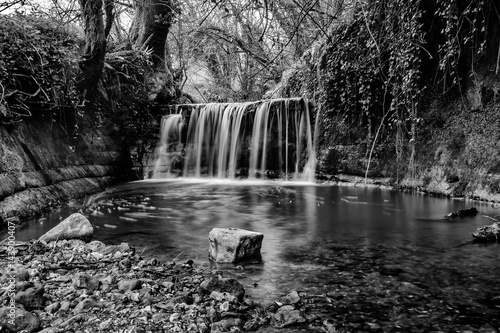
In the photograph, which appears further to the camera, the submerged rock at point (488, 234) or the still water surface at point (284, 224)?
the submerged rock at point (488, 234)

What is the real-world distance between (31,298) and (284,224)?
336 centimetres

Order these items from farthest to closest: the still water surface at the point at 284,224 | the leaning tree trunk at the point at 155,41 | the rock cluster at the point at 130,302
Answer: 1. the leaning tree trunk at the point at 155,41
2. the still water surface at the point at 284,224
3. the rock cluster at the point at 130,302

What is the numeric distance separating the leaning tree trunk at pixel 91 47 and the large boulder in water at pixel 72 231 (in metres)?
3.94

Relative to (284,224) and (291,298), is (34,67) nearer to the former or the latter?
(284,224)

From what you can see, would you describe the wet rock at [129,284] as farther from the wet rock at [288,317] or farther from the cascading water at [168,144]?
the cascading water at [168,144]

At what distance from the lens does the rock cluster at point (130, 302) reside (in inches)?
77.2

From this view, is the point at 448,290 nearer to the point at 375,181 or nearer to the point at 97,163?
the point at 375,181

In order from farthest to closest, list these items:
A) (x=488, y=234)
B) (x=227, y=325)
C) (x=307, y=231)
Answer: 1. (x=307, y=231)
2. (x=488, y=234)
3. (x=227, y=325)

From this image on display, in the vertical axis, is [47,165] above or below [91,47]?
below

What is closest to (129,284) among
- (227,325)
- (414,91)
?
(227,325)

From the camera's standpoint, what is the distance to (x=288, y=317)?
7.00ft

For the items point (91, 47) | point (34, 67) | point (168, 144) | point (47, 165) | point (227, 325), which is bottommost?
point (227, 325)

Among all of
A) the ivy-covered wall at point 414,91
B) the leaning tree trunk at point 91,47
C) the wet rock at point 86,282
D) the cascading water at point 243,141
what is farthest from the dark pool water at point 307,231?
the cascading water at point 243,141

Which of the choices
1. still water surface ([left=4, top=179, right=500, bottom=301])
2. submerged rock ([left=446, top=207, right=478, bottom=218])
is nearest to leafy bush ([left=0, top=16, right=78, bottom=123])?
still water surface ([left=4, top=179, right=500, bottom=301])
